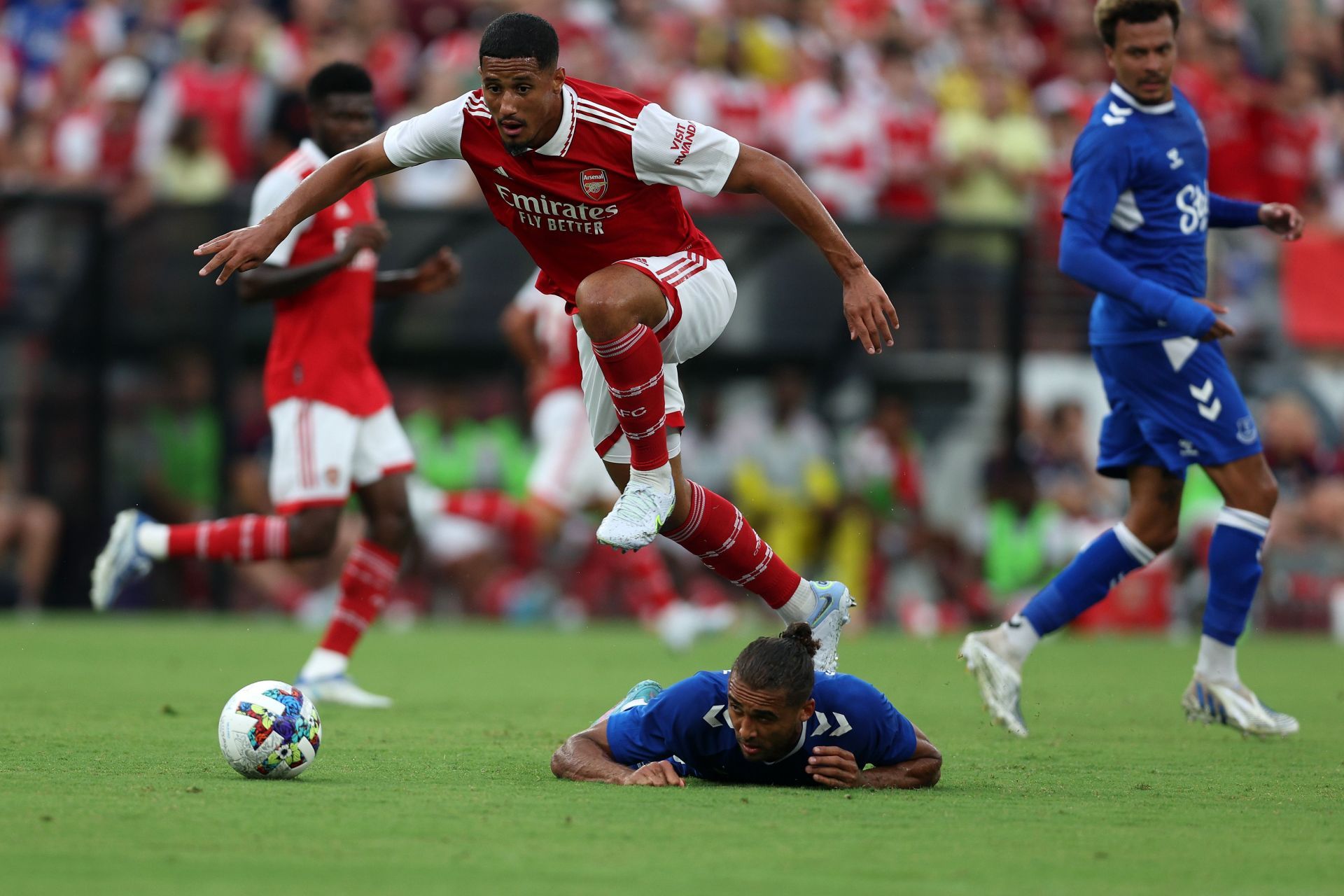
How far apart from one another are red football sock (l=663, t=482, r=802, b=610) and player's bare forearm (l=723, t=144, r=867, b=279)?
39.4 inches

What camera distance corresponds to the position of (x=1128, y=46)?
7.77m

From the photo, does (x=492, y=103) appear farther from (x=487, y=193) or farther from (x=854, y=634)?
(x=854, y=634)

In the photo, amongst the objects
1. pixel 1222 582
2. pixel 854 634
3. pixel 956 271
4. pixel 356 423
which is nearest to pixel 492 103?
pixel 356 423

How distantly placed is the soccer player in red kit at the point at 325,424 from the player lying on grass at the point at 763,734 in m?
3.05

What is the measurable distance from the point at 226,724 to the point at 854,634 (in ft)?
31.9

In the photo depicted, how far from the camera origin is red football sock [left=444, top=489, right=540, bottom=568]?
1512 cm

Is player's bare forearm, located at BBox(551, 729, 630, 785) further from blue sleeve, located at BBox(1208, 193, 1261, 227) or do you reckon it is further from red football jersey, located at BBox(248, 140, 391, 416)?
blue sleeve, located at BBox(1208, 193, 1261, 227)

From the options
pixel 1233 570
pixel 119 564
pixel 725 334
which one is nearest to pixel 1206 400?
pixel 1233 570

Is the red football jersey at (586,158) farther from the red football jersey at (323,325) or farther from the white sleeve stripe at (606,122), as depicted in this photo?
the red football jersey at (323,325)

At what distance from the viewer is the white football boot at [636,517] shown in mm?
6121

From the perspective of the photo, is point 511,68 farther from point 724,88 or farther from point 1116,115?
point 724,88

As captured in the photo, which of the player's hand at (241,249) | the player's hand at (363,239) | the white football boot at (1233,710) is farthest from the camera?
the player's hand at (363,239)

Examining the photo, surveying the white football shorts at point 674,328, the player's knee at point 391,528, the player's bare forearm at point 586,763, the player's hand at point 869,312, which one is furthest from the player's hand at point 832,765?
the player's knee at point 391,528

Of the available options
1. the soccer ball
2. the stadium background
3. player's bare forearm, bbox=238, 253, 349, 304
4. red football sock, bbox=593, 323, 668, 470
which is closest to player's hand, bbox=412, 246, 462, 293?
player's bare forearm, bbox=238, 253, 349, 304
